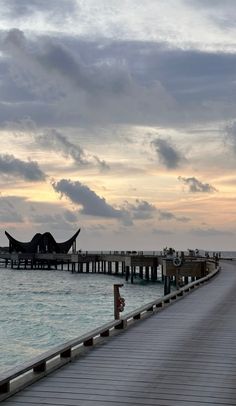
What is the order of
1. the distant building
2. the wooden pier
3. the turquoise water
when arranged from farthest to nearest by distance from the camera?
the distant building, the wooden pier, the turquoise water

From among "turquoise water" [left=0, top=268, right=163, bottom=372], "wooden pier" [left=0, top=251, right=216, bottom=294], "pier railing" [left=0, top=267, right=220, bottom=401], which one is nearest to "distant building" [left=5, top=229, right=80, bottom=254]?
"wooden pier" [left=0, top=251, right=216, bottom=294]

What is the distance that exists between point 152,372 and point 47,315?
113 feet

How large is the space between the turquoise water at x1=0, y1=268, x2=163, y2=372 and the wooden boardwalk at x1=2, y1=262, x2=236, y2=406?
10.6 m

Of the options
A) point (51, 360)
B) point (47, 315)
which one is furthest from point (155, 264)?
point (51, 360)

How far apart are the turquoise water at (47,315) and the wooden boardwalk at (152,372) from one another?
1062cm

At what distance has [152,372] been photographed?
11953 millimetres

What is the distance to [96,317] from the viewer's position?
43.7 meters

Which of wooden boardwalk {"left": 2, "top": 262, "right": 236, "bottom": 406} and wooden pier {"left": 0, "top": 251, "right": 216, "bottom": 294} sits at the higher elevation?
wooden pier {"left": 0, "top": 251, "right": 216, "bottom": 294}

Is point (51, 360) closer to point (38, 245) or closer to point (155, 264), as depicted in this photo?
point (155, 264)

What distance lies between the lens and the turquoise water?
3023 cm

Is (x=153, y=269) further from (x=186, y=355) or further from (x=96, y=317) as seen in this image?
(x=186, y=355)

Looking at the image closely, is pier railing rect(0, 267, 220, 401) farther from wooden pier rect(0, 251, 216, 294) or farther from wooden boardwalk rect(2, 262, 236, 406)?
wooden pier rect(0, 251, 216, 294)

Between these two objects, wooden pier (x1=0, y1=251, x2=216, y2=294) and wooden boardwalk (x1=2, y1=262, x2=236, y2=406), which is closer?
wooden boardwalk (x1=2, y1=262, x2=236, y2=406)

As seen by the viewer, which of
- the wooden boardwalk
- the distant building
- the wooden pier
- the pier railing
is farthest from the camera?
the distant building
